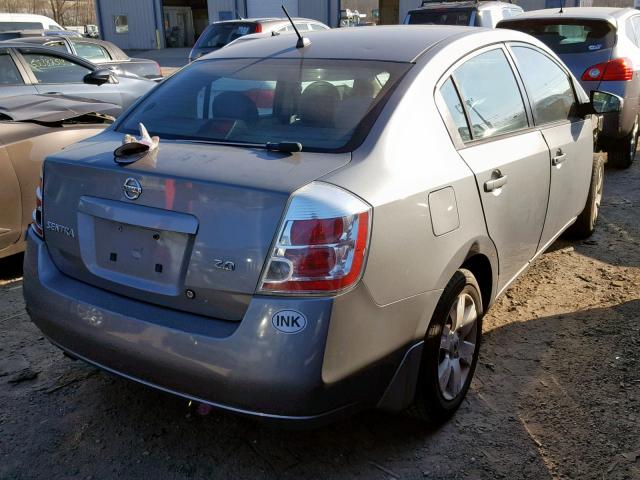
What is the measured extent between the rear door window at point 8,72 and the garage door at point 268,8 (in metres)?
24.8

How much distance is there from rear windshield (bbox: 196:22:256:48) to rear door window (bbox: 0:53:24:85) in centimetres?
606

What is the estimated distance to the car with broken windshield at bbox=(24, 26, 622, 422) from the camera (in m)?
2.13

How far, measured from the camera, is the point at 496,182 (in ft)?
9.65

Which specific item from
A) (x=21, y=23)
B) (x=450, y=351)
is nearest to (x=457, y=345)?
(x=450, y=351)

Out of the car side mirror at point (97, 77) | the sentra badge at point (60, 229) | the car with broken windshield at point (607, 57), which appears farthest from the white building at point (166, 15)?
the sentra badge at point (60, 229)

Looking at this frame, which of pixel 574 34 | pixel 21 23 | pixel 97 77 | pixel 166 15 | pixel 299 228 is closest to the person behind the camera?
pixel 299 228

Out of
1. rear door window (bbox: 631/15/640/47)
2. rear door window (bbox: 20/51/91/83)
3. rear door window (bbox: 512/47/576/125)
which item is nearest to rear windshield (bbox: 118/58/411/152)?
rear door window (bbox: 512/47/576/125)

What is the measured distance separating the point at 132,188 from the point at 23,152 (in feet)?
7.97

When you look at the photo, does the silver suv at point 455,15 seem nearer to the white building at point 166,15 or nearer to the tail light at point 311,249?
the tail light at point 311,249

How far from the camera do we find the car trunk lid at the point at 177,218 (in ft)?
7.11

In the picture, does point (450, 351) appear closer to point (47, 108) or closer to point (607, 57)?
point (47, 108)

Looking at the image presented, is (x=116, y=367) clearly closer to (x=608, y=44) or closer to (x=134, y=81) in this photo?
(x=608, y=44)

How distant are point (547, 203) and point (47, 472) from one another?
2859 millimetres

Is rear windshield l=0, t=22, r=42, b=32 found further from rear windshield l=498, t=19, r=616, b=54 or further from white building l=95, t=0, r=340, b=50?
white building l=95, t=0, r=340, b=50
